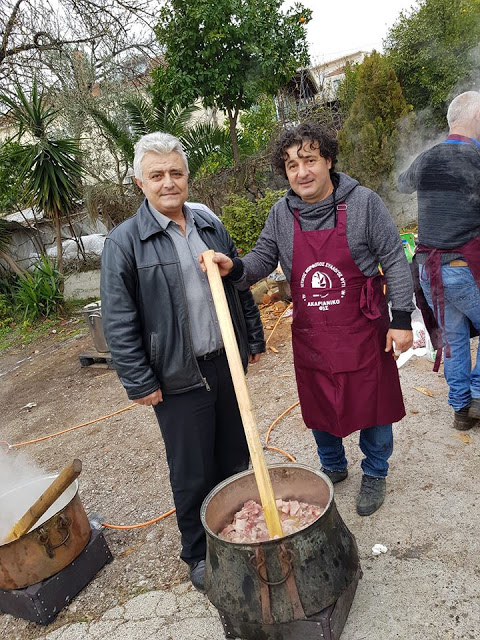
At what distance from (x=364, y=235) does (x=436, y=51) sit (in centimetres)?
1093

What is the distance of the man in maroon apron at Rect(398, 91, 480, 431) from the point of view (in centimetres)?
307

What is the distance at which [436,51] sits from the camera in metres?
11.1

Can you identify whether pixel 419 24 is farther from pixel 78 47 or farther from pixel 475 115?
pixel 475 115

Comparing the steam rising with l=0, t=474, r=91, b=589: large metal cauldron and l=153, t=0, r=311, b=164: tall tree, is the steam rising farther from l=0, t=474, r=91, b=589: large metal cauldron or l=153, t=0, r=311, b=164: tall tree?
l=153, t=0, r=311, b=164: tall tree

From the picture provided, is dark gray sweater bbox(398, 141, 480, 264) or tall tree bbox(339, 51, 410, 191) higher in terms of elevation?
tall tree bbox(339, 51, 410, 191)

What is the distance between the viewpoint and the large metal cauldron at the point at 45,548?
8.50ft

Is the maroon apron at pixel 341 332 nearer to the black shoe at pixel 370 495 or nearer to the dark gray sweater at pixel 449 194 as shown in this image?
the black shoe at pixel 370 495

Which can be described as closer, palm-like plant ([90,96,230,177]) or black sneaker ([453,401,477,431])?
black sneaker ([453,401,477,431])

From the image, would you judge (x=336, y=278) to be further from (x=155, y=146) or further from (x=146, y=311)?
(x=155, y=146)

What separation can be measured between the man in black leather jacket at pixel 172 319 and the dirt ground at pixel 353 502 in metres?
0.70

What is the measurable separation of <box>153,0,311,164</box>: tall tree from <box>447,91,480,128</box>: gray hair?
5.10 m

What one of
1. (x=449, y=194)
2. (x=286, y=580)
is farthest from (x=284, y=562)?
(x=449, y=194)

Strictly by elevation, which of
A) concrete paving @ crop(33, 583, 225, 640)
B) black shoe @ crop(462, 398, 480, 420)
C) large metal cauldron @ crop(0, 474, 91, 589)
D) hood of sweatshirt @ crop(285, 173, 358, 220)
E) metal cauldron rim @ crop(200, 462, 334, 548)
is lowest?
concrete paving @ crop(33, 583, 225, 640)

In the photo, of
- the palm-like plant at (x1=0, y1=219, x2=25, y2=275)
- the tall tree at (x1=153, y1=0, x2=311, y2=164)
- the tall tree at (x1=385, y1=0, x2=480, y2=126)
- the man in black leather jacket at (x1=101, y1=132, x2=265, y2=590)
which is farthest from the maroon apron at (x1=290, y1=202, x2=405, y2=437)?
the tall tree at (x1=385, y1=0, x2=480, y2=126)
